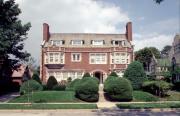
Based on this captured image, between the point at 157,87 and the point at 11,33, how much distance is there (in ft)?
66.2

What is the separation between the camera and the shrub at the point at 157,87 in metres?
39.3

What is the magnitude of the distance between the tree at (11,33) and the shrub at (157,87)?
1718 cm

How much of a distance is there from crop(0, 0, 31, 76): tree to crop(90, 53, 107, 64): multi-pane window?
18.6 meters

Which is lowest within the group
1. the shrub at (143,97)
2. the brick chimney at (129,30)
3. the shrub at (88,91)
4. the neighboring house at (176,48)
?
the shrub at (143,97)

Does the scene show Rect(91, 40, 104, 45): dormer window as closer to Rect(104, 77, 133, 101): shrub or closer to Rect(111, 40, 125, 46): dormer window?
Rect(111, 40, 125, 46): dormer window

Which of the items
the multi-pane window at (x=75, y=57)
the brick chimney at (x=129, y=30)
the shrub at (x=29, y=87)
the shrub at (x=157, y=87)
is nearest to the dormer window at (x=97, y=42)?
the multi-pane window at (x=75, y=57)

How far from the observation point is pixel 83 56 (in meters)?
60.3

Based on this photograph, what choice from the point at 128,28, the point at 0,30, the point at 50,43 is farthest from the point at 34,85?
the point at 128,28

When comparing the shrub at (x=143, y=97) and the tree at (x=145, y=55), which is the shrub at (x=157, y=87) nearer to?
the shrub at (x=143, y=97)

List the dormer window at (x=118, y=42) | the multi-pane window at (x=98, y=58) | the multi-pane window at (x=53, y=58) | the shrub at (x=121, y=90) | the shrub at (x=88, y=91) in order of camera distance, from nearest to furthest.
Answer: the shrub at (x=88, y=91)
the shrub at (x=121, y=90)
the multi-pane window at (x=53, y=58)
the multi-pane window at (x=98, y=58)
the dormer window at (x=118, y=42)

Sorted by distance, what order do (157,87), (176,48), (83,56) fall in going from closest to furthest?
(157,87)
(83,56)
(176,48)

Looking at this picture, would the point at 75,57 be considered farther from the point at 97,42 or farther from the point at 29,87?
the point at 29,87

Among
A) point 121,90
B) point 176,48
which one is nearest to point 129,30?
point 176,48

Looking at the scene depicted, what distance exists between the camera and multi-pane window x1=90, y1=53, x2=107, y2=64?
197 feet
